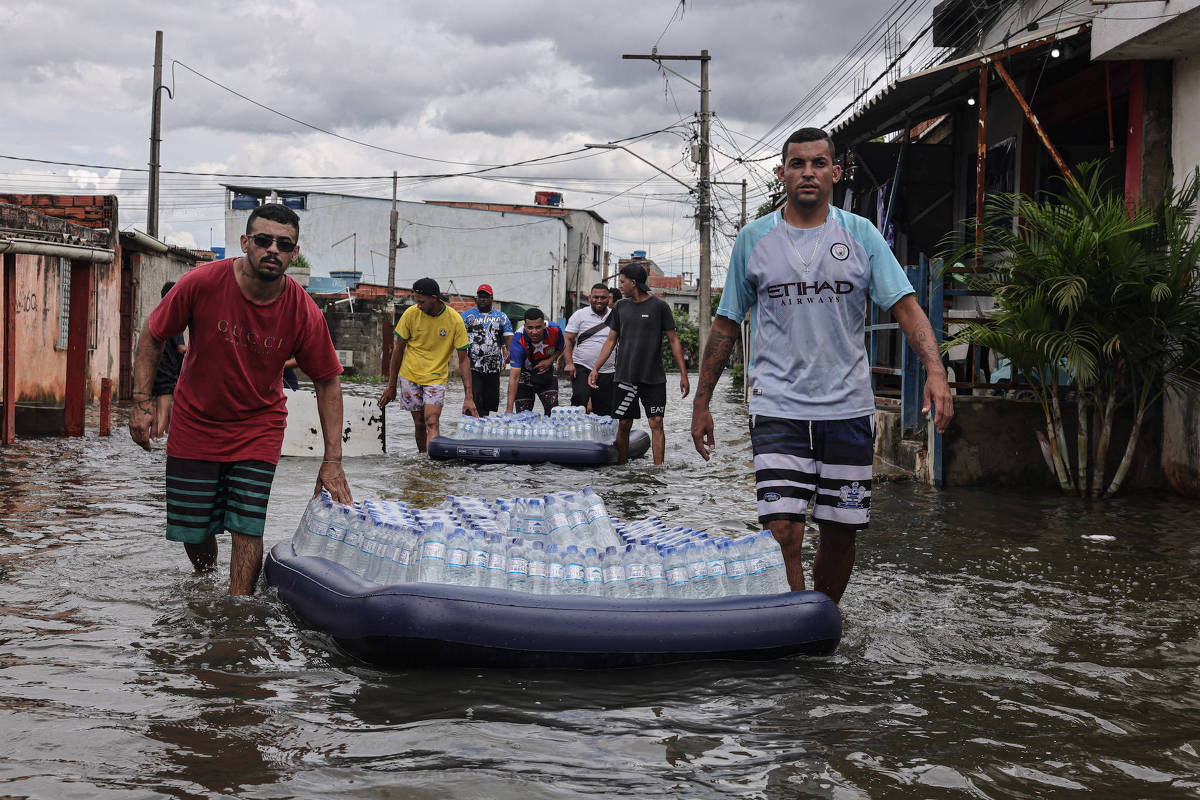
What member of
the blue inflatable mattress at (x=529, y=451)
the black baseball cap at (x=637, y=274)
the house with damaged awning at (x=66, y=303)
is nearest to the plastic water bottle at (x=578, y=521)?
the black baseball cap at (x=637, y=274)

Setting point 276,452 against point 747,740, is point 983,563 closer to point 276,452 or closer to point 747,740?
point 747,740

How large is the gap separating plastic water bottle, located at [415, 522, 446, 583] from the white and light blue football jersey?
1.50 metres

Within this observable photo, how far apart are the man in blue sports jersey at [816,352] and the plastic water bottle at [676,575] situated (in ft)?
1.45

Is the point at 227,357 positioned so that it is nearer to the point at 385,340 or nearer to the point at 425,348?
the point at 425,348

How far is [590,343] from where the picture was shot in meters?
13.1

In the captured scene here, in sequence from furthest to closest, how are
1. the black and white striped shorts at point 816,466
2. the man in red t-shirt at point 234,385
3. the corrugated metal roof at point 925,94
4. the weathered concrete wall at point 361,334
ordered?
the weathered concrete wall at point 361,334
the corrugated metal roof at point 925,94
the man in red t-shirt at point 234,385
the black and white striped shorts at point 816,466

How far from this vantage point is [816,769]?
331 cm

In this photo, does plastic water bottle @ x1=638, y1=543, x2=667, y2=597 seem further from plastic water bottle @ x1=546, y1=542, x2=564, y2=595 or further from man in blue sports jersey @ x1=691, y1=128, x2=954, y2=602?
man in blue sports jersey @ x1=691, y1=128, x2=954, y2=602

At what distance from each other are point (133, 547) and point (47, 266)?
10.3m

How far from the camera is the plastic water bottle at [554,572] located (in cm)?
445

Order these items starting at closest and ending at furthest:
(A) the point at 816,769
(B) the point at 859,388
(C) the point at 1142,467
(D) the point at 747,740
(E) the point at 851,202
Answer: (A) the point at 816,769, (D) the point at 747,740, (B) the point at 859,388, (C) the point at 1142,467, (E) the point at 851,202

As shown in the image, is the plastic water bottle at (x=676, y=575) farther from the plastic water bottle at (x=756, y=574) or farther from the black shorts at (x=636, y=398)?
the black shorts at (x=636, y=398)

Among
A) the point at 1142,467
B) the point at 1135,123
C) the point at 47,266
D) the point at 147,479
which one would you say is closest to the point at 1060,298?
the point at 1142,467

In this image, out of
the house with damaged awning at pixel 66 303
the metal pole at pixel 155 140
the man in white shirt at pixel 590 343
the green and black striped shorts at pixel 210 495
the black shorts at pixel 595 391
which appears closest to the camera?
the green and black striped shorts at pixel 210 495
